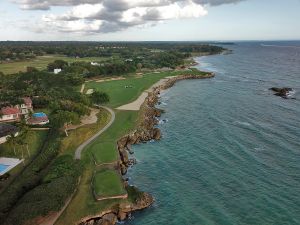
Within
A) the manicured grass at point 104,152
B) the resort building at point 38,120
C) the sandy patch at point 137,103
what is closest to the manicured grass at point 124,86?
the sandy patch at point 137,103

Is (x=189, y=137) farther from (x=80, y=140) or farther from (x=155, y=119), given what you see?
(x=80, y=140)

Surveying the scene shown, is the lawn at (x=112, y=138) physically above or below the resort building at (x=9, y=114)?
below

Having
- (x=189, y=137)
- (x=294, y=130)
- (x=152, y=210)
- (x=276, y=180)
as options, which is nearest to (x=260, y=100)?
(x=294, y=130)

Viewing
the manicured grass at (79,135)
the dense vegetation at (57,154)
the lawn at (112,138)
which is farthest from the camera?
the manicured grass at (79,135)

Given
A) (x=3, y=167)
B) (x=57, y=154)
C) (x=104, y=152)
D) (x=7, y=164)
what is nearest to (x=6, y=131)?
(x=7, y=164)

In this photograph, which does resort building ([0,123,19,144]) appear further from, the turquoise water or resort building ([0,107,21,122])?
resort building ([0,107,21,122])

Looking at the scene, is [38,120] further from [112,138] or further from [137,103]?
[137,103]

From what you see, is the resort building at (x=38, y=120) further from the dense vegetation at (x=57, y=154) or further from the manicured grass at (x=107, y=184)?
the manicured grass at (x=107, y=184)

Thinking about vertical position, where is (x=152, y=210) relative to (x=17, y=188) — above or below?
below
